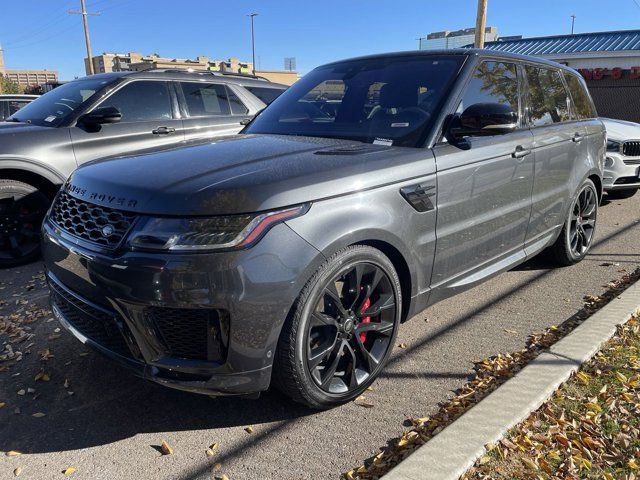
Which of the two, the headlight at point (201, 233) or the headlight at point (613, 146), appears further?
the headlight at point (613, 146)

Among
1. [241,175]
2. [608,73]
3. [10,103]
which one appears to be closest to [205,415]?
[241,175]

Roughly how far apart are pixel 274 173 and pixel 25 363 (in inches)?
81.6

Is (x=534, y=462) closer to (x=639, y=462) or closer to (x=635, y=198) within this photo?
(x=639, y=462)

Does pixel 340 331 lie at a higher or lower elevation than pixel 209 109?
lower

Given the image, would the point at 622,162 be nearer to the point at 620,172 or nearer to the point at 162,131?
the point at 620,172

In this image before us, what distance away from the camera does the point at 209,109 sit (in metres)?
6.33

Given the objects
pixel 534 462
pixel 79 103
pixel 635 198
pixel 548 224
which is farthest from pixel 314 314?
pixel 635 198

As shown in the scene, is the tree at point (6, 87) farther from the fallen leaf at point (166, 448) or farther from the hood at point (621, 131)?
the fallen leaf at point (166, 448)

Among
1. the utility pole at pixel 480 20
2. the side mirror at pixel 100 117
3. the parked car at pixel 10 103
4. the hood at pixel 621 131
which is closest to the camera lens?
the side mirror at pixel 100 117

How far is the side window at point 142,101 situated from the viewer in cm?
569

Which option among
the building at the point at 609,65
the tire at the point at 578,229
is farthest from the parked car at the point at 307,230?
the building at the point at 609,65

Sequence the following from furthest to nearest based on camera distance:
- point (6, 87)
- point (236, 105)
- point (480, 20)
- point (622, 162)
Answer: point (6, 87) → point (480, 20) → point (622, 162) → point (236, 105)

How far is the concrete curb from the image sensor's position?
2.26m

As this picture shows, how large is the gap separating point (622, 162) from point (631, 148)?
1.09 ft
